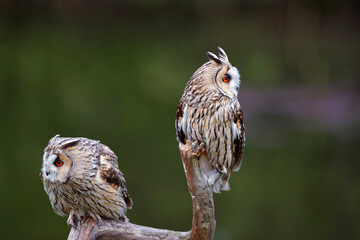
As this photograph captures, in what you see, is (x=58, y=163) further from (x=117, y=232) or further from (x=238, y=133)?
(x=238, y=133)

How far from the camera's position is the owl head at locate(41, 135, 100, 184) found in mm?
3754

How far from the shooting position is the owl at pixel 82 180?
3.81 meters

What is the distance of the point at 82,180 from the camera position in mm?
3975

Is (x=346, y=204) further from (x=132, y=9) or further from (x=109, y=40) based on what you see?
(x=132, y=9)

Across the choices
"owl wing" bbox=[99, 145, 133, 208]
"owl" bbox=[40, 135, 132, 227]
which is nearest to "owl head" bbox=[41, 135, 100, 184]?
"owl" bbox=[40, 135, 132, 227]

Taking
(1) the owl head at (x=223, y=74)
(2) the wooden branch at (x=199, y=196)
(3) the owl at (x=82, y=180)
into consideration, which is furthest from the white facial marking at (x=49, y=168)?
(1) the owl head at (x=223, y=74)

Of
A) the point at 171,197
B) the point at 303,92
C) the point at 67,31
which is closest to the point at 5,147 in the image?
the point at 171,197

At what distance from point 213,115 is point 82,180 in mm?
876

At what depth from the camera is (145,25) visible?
1113 inches

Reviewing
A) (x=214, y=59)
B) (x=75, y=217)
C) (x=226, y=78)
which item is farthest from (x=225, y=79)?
(x=75, y=217)

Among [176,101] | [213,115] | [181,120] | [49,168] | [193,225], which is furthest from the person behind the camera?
[176,101]

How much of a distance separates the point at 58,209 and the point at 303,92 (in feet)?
40.9

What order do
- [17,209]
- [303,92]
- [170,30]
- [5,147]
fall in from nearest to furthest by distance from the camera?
[17,209]
[5,147]
[303,92]
[170,30]

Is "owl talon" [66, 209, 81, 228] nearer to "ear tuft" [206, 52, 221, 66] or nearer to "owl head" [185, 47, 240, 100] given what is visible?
"owl head" [185, 47, 240, 100]
